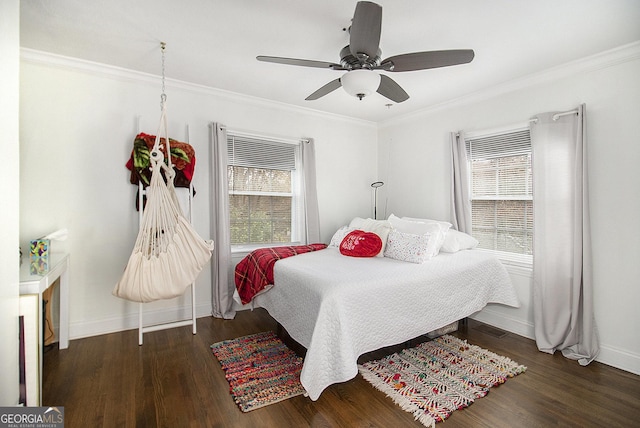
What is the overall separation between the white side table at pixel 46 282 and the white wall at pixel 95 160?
165 mm

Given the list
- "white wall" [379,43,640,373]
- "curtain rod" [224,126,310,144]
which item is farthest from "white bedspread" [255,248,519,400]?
"curtain rod" [224,126,310,144]

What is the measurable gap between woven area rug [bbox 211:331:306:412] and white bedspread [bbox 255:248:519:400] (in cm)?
24

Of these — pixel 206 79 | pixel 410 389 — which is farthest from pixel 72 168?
pixel 410 389

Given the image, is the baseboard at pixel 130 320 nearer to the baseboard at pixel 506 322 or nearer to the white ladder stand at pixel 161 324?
the white ladder stand at pixel 161 324

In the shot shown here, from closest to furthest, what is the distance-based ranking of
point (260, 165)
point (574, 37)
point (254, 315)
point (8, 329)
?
point (8, 329), point (574, 37), point (254, 315), point (260, 165)

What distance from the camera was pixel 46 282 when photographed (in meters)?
1.88

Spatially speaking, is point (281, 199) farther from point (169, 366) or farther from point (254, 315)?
point (169, 366)

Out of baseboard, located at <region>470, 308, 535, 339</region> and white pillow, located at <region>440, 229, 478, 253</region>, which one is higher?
white pillow, located at <region>440, 229, 478, 253</region>

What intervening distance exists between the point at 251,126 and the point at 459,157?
2370mm

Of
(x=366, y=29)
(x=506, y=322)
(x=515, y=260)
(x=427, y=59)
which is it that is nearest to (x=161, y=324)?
(x=366, y=29)

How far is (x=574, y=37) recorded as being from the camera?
229 cm

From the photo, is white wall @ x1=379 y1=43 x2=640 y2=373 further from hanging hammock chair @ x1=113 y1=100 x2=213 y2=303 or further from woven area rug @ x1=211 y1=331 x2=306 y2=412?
hanging hammock chair @ x1=113 y1=100 x2=213 y2=303

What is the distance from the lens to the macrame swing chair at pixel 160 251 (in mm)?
2414

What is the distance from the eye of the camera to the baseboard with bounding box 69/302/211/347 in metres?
2.86
